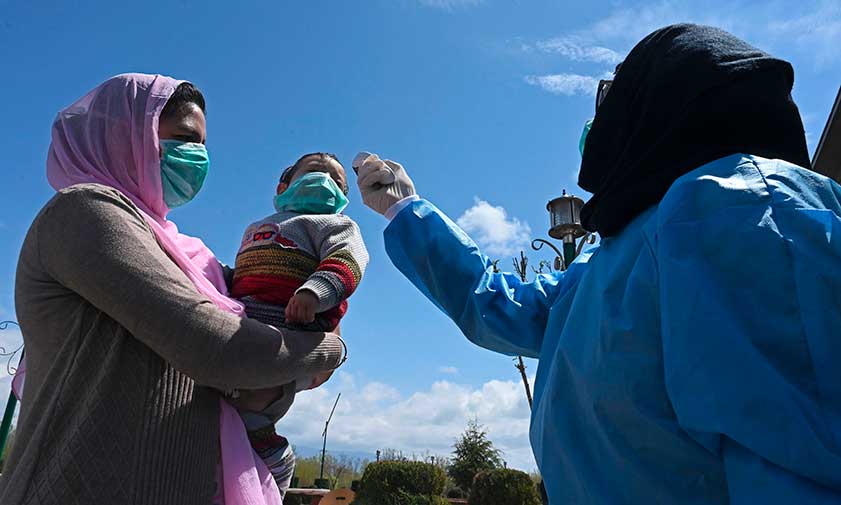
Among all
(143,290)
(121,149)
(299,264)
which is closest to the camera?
(143,290)

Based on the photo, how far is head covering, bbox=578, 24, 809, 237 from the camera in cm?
127

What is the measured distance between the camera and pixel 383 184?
7.53 feet

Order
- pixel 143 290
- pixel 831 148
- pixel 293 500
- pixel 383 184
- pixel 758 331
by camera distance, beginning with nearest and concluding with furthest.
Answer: pixel 758 331, pixel 143 290, pixel 383 184, pixel 831 148, pixel 293 500

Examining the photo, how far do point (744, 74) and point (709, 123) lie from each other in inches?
4.5

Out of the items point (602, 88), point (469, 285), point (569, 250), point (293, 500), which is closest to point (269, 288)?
point (469, 285)

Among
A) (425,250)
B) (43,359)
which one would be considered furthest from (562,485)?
(43,359)

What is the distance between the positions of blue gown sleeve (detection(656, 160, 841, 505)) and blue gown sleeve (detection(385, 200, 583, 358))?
950 millimetres

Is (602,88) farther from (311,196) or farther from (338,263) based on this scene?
(311,196)

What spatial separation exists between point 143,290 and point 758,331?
1.22 m

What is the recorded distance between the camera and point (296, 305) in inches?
70.4

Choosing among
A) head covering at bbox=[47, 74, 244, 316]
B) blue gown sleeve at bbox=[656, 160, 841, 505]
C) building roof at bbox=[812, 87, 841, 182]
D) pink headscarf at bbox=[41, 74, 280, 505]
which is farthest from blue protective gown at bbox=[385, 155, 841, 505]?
building roof at bbox=[812, 87, 841, 182]

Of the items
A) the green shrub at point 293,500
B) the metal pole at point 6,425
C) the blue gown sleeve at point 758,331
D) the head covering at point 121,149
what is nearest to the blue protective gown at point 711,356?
the blue gown sleeve at point 758,331

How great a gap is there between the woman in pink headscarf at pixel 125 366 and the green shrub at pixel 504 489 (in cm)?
1135

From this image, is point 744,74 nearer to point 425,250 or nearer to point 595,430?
point 595,430
